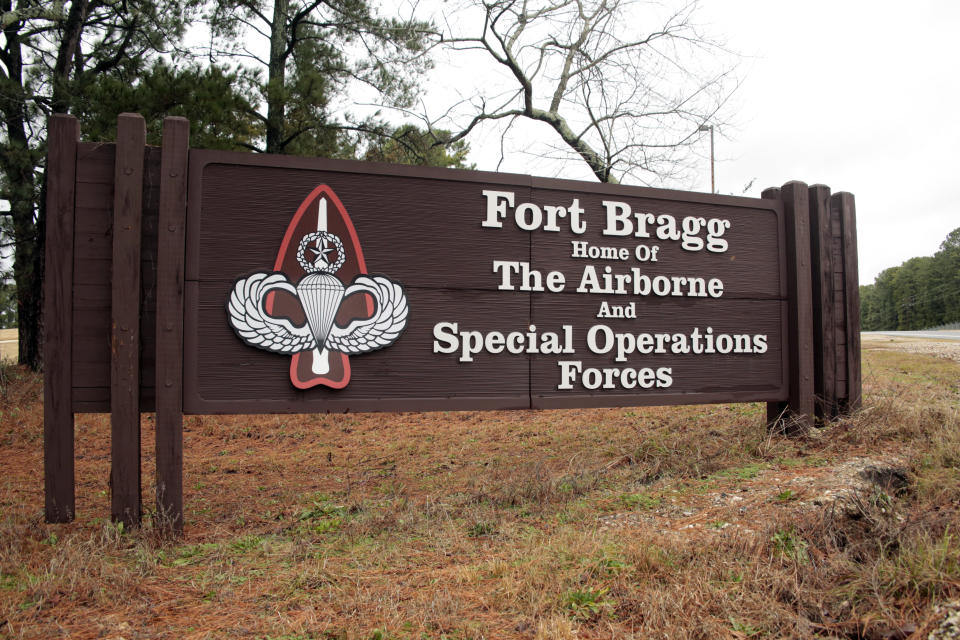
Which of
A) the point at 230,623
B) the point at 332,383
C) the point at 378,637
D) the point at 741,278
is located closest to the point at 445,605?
the point at 378,637

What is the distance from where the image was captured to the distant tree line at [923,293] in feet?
247

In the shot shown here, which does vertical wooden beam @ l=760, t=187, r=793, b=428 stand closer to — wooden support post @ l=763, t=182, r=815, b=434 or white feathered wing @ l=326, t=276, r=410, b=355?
wooden support post @ l=763, t=182, r=815, b=434

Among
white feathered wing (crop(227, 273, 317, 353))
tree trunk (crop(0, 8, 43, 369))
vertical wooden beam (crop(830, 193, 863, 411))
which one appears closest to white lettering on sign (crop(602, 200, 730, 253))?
vertical wooden beam (crop(830, 193, 863, 411))

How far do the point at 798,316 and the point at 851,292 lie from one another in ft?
2.40

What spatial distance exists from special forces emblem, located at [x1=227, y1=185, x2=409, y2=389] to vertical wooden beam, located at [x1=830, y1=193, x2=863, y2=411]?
14.1 ft

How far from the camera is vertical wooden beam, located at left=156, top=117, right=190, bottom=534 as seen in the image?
13.8ft

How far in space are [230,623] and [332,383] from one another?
6.45 ft

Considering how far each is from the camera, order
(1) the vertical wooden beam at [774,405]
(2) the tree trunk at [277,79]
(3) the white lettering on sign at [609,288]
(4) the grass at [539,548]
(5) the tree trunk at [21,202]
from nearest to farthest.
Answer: (4) the grass at [539,548] → (3) the white lettering on sign at [609,288] → (1) the vertical wooden beam at [774,405] → (2) the tree trunk at [277,79] → (5) the tree trunk at [21,202]

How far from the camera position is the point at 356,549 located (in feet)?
12.4

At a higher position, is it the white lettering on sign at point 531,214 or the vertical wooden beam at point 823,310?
the white lettering on sign at point 531,214

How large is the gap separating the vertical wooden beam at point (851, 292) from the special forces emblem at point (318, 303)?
4.30 meters

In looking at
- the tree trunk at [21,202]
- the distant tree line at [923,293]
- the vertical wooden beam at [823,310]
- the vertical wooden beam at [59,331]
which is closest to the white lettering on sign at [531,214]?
the vertical wooden beam at [823,310]

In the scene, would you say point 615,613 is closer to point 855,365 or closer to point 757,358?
point 757,358

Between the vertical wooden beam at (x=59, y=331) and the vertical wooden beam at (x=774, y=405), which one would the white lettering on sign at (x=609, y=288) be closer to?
the vertical wooden beam at (x=774, y=405)
